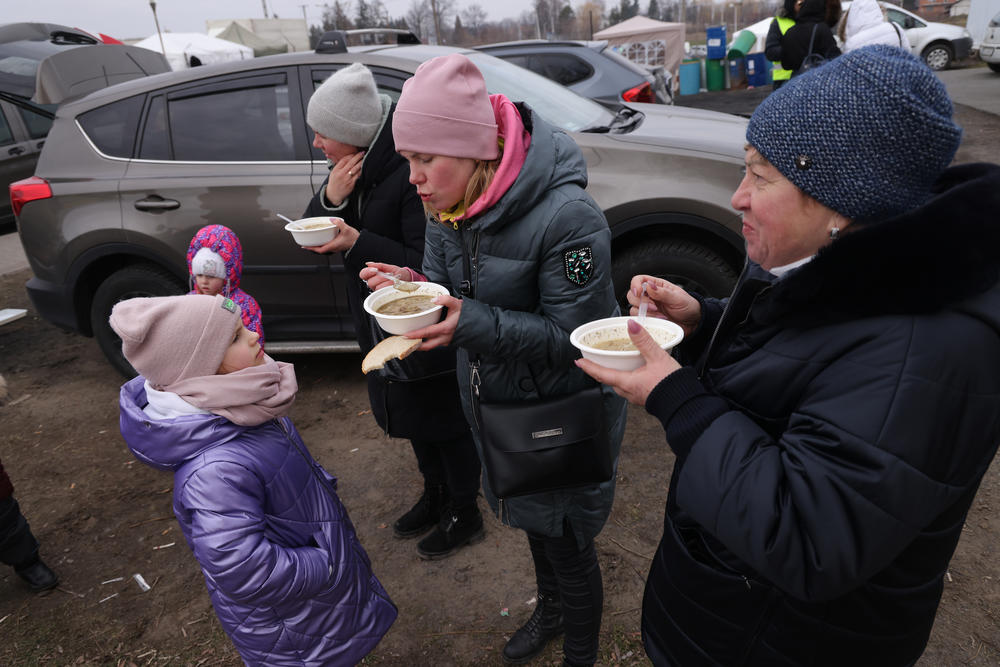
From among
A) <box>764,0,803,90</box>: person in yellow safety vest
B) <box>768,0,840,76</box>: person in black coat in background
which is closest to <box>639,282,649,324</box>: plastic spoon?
<box>768,0,840,76</box>: person in black coat in background

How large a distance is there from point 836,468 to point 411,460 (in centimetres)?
296

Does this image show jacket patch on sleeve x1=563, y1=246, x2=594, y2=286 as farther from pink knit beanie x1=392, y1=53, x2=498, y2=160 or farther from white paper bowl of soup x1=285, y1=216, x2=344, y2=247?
white paper bowl of soup x1=285, y1=216, x2=344, y2=247

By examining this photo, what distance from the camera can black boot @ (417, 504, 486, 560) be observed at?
303 centimetres

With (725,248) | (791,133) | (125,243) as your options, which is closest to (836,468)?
(791,133)

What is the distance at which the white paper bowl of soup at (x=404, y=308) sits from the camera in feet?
5.57

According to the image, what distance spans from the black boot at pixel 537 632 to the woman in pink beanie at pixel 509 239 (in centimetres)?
52

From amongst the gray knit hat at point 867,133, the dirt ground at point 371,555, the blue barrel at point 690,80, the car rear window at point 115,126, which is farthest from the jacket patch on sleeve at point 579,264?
the blue barrel at point 690,80

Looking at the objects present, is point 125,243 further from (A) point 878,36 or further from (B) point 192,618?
(A) point 878,36

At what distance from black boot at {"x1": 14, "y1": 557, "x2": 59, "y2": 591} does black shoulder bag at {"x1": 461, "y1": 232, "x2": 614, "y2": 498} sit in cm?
239

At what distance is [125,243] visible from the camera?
14.2 feet

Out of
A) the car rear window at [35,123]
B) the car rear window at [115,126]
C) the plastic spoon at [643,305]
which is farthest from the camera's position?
the car rear window at [35,123]

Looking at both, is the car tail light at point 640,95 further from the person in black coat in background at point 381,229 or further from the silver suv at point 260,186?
the person in black coat in background at point 381,229

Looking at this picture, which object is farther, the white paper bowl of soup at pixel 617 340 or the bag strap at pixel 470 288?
the bag strap at pixel 470 288

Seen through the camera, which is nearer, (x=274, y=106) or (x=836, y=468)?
(x=836, y=468)
